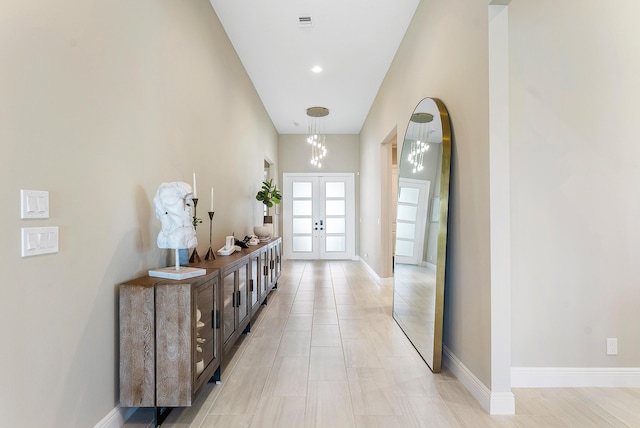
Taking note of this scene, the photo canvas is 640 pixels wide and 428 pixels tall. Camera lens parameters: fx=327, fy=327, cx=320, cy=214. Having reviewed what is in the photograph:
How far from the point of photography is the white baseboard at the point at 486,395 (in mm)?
1947

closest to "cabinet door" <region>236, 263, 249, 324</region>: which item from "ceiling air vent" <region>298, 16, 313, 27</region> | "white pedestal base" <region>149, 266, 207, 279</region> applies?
"white pedestal base" <region>149, 266, 207, 279</region>

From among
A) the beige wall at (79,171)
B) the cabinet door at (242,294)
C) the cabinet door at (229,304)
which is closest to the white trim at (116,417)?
the beige wall at (79,171)

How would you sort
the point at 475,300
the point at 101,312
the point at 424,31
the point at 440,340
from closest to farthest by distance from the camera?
the point at 101,312, the point at 475,300, the point at 440,340, the point at 424,31

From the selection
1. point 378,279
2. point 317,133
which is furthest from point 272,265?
point 317,133

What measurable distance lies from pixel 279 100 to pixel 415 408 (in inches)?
215

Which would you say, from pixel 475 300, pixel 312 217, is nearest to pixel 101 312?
pixel 475 300

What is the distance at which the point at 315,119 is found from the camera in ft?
24.2

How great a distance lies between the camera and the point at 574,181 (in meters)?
2.27

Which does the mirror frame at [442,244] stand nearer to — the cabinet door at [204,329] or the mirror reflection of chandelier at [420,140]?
the mirror reflection of chandelier at [420,140]

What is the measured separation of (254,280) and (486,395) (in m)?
2.35

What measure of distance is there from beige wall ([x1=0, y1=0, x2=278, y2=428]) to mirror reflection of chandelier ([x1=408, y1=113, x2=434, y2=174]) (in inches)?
82.9

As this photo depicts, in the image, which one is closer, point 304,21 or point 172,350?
point 172,350

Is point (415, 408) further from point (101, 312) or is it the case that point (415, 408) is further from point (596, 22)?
point (596, 22)

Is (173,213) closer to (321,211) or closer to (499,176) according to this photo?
(499,176)
